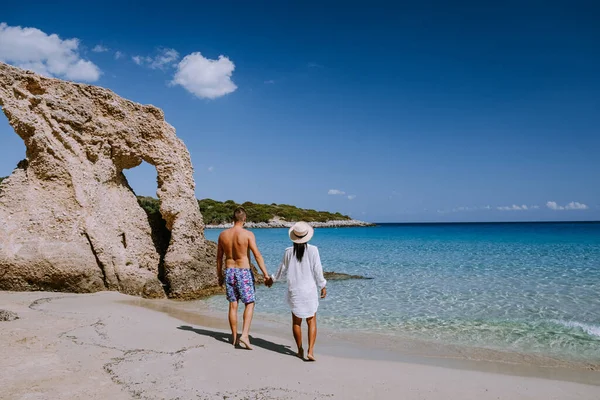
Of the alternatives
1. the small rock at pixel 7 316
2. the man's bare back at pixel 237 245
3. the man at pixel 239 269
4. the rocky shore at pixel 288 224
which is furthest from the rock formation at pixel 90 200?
the rocky shore at pixel 288 224

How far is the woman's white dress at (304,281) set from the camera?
16.9 ft

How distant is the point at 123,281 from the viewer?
31.6 ft

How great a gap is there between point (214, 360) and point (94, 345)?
5.58 ft

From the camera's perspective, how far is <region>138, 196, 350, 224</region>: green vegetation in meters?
65.5

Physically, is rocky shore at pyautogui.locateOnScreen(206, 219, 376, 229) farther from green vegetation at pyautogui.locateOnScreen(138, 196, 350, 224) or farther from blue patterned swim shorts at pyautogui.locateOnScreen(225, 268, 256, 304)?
blue patterned swim shorts at pyautogui.locateOnScreen(225, 268, 256, 304)

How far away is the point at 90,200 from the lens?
9.79 meters

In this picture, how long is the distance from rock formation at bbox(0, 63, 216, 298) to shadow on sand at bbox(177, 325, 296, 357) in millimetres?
3798

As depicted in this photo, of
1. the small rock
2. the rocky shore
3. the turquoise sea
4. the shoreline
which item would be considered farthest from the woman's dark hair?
the rocky shore

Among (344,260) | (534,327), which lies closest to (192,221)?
(534,327)

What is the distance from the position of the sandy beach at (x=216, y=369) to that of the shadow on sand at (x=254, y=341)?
17mm

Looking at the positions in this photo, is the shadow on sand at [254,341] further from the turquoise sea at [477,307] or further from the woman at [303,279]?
the turquoise sea at [477,307]

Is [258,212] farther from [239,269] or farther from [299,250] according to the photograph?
[299,250]

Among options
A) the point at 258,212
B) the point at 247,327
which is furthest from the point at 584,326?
the point at 258,212

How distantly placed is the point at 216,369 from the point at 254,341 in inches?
66.0
